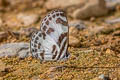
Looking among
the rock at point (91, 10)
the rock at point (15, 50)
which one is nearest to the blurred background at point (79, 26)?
the rock at point (91, 10)

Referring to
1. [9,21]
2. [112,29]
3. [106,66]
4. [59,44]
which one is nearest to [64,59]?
[59,44]

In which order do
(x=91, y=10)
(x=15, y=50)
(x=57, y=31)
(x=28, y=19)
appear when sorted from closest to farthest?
(x=57, y=31), (x=15, y=50), (x=28, y=19), (x=91, y=10)

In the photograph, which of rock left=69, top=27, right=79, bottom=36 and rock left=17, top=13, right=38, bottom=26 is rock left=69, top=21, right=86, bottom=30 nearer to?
rock left=69, top=27, right=79, bottom=36

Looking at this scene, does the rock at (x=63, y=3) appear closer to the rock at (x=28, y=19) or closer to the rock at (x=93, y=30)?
the rock at (x=28, y=19)

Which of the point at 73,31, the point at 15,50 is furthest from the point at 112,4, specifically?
the point at 15,50

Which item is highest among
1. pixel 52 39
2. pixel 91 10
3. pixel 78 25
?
pixel 91 10

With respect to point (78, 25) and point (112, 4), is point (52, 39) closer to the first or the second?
point (78, 25)
